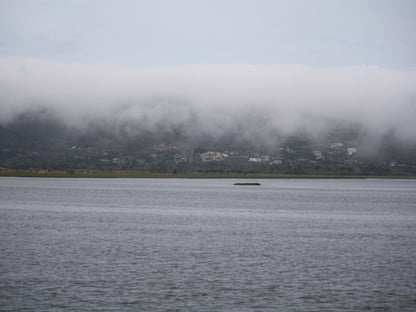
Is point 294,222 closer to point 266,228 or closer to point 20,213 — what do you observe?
point 266,228

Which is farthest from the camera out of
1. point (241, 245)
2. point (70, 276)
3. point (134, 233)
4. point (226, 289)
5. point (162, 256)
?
point (134, 233)

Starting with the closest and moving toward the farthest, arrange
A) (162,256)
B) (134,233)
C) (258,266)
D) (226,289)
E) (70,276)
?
1. (226,289)
2. (70,276)
3. (258,266)
4. (162,256)
5. (134,233)

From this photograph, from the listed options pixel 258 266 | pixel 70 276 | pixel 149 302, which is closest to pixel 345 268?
pixel 258 266

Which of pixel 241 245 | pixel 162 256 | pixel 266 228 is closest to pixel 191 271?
pixel 162 256

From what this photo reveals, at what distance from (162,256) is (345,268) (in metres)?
13.1

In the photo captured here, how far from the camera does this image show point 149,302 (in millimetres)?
27453

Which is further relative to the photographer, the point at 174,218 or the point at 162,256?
the point at 174,218

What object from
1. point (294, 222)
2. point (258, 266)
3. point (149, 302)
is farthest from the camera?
point (294, 222)

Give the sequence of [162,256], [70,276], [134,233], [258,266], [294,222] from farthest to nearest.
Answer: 1. [294,222]
2. [134,233]
3. [162,256]
4. [258,266]
5. [70,276]

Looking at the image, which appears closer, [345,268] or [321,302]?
[321,302]

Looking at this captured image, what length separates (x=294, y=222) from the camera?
236 feet

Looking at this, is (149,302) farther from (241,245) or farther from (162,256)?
(241,245)

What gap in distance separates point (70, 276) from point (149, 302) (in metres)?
7.52

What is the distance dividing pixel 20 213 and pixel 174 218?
837 inches
